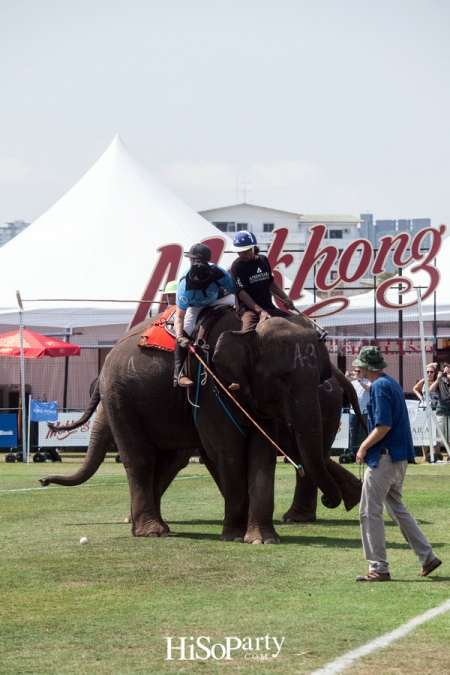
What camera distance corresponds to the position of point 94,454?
52.0ft

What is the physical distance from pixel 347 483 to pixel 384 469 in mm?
4235

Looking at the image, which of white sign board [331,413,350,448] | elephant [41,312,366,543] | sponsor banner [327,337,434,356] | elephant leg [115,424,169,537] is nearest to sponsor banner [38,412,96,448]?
white sign board [331,413,350,448]

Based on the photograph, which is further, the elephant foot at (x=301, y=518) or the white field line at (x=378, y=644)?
the elephant foot at (x=301, y=518)

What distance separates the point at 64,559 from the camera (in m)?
11.4

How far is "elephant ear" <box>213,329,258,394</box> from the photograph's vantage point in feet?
41.4

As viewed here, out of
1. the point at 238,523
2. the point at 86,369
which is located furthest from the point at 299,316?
the point at 86,369

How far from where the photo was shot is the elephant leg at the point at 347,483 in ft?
46.8

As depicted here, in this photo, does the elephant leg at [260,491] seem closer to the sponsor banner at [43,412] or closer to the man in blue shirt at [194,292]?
the man in blue shirt at [194,292]

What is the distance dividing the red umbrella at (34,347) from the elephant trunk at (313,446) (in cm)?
2054

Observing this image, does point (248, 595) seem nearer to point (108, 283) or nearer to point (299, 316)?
point (299, 316)

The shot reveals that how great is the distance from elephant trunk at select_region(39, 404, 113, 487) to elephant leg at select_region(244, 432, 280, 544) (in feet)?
10.5

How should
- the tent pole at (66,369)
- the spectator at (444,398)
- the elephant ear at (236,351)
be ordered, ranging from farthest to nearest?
the tent pole at (66,369), the spectator at (444,398), the elephant ear at (236,351)

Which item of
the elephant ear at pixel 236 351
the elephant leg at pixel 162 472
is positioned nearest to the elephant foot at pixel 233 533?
the elephant leg at pixel 162 472

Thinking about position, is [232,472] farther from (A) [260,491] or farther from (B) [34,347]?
(B) [34,347]
